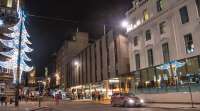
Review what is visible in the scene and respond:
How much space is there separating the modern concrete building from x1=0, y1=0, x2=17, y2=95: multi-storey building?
2026cm

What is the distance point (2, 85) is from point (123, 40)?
35090mm

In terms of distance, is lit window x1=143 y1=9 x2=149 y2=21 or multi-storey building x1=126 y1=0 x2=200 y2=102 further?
lit window x1=143 y1=9 x2=149 y2=21

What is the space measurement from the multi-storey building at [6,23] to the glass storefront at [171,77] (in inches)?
1575

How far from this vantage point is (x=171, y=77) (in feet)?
102

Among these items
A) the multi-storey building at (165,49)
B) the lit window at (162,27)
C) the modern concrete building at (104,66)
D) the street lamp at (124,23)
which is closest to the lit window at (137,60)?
the multi-storey building at (165,49)

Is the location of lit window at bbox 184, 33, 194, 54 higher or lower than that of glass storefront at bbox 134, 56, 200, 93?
higher

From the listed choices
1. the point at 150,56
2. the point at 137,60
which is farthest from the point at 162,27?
the point at 137,60

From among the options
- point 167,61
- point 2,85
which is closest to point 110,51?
point 167,61

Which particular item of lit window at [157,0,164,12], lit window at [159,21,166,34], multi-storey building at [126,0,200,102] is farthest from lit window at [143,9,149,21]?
lit window at [159,21,166,34]

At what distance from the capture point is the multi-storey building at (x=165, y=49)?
2780 centimetres

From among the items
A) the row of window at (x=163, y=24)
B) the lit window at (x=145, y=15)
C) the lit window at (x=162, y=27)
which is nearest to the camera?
the row of window at (x=163, y=24)

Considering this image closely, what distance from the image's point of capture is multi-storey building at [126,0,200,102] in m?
27.8

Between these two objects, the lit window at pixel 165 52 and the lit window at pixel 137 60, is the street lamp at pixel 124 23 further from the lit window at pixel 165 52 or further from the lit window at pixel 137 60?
the lit window at pixel 165 52

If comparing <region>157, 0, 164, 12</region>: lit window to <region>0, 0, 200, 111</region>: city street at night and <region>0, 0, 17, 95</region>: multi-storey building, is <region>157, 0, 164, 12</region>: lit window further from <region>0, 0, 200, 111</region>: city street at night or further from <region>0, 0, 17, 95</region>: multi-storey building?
<region>0, 0, 17, 95</region>: multi-storey building
